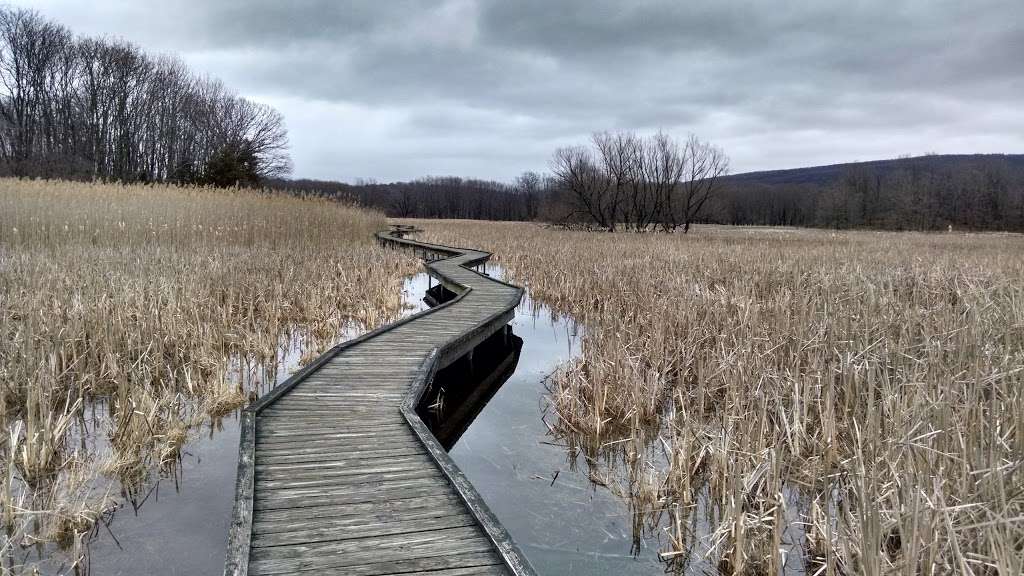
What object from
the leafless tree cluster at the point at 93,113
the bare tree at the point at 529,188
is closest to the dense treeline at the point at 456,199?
the bare tree at the point at 529,188

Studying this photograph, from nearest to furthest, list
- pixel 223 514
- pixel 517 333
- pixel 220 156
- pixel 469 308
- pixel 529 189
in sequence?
pixel 223 514, pixel 469 308, pixel 517 333, pixel 220 156, pixel 529 189

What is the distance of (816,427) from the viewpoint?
3824mm

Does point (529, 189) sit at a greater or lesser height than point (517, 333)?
greater

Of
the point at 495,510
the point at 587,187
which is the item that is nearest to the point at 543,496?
the point at 495,510

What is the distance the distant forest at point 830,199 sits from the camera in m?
48.4

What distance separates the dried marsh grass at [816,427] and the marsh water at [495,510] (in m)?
0.18

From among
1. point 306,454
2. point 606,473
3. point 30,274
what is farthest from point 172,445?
point 30,274

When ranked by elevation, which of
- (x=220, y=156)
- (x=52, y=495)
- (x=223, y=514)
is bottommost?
(x=223, y=514)

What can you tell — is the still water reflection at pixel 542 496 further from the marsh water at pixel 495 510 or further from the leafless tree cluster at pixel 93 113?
the leafless tree cluster at pixel 93 113

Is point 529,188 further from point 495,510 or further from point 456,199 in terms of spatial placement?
point 495,510

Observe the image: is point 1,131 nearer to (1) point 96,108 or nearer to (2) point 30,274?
(1) point 96,108

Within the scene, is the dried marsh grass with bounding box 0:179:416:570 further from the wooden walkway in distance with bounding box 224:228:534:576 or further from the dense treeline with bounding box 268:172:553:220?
the dense treeline with bounding box 268:172:553:220

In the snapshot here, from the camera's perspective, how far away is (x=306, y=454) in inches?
129

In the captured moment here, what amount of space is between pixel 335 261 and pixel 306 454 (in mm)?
9323
